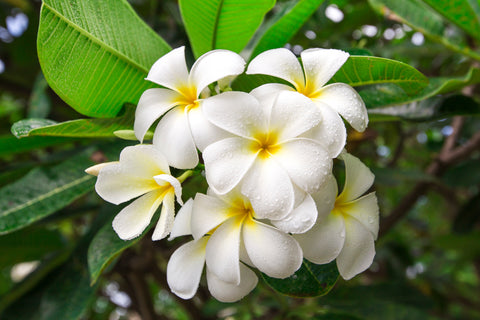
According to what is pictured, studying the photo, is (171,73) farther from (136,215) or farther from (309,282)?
(309,282)

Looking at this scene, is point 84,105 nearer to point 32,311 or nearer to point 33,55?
point 32,311

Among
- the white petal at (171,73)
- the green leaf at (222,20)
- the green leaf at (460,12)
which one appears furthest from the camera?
the green leaf at (460,12)

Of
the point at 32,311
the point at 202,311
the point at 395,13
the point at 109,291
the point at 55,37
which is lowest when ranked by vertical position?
the point at 109,291

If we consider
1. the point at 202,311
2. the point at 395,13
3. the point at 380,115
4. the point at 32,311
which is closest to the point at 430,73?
the point at 395,13

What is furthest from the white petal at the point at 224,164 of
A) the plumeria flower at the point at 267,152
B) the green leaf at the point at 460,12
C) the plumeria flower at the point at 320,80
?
the green leaf at the point at 460,12

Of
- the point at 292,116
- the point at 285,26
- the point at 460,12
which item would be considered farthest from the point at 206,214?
the point at 460,12

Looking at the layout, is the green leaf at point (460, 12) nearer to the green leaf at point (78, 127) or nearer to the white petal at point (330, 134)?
the white petal at point (330, 134)
